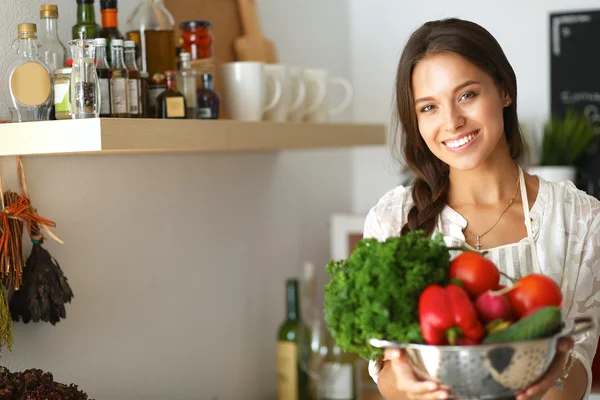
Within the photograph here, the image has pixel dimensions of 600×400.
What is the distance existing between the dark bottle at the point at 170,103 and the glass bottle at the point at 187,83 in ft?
0.21

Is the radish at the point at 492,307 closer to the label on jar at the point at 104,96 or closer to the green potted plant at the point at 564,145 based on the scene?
the label on jar at the point at 104,96

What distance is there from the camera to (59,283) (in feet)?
5.05

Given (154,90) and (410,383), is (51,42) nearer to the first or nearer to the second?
(154,90)

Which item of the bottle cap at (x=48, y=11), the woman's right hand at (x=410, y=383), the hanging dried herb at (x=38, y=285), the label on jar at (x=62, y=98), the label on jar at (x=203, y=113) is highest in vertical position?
the bottle cap at (x=48, y=11)

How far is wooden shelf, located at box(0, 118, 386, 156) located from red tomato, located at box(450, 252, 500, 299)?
0.58m

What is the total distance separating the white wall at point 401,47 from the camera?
2.59 m

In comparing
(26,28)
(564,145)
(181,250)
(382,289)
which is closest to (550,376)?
(382,289)

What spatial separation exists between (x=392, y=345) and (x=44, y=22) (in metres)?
0.88

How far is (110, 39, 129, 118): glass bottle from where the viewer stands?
58.6 inches

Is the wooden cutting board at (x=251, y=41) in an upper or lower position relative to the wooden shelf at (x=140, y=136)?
upper

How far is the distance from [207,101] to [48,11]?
37 centimetres

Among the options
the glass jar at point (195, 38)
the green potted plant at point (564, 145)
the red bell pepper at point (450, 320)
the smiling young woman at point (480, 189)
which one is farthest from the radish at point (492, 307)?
the green potted plant at point (564, 145)

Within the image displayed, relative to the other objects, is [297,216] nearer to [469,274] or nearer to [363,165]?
[363,165]

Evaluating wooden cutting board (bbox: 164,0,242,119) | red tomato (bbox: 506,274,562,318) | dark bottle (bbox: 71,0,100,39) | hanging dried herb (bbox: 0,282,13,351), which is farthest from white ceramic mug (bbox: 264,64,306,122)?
red tomato (bbox: 506,274,562,318)
